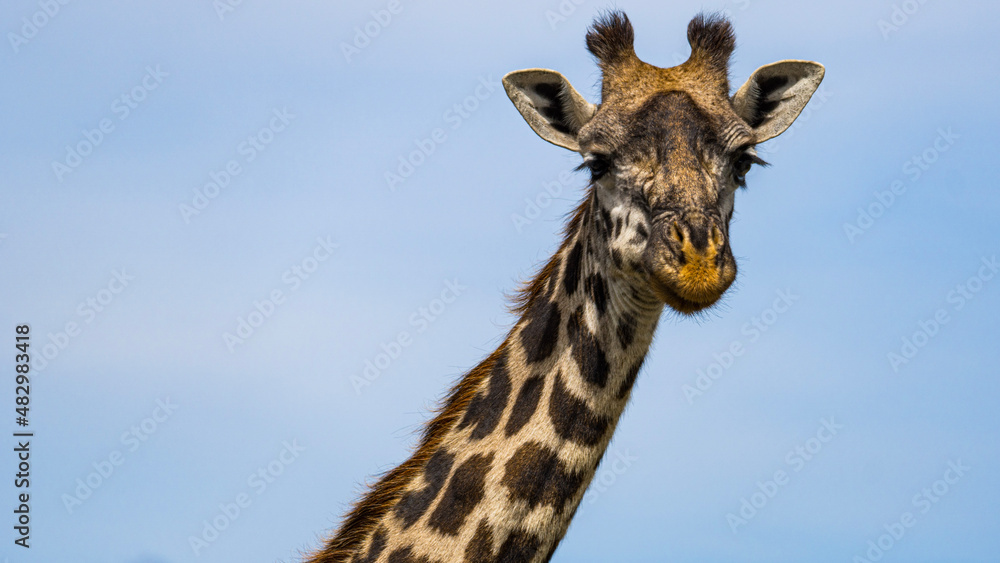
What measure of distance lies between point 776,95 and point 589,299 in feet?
9.84

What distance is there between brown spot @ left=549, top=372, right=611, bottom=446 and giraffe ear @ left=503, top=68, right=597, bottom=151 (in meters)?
2.49

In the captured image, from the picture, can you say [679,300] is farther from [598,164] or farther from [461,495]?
[461,495]

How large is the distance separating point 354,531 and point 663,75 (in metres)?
5.49

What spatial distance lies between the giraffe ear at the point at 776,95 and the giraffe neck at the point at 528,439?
1.94 metres

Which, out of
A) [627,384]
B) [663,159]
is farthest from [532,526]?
[663,159]

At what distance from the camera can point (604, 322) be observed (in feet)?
30.2

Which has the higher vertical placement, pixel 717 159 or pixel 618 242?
pixel 717 159

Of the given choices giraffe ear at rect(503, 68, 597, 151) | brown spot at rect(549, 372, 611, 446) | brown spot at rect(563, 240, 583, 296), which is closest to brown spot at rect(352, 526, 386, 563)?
brown spot at rect(549, 372, 611, 446)

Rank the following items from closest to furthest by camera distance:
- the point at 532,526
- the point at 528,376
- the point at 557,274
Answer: the point at 532,526 < the point at 528,376 < the point at 557,274

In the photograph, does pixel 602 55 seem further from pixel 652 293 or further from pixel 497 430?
pixel 497 430

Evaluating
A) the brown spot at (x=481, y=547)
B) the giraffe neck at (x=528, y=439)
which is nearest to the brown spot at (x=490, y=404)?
the giraffe neck at (x=528, y=439)

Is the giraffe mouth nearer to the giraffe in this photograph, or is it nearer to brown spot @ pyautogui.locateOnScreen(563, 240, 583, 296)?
the giraffe

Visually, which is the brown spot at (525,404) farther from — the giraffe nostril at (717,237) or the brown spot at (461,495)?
the giraffe nostril at (717,237)

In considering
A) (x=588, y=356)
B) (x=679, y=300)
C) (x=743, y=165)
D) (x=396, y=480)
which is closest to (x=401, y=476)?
(x=396, y=480)
